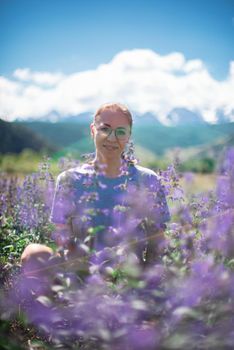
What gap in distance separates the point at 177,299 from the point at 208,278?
0.17m

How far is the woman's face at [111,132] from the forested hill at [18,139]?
3291mm

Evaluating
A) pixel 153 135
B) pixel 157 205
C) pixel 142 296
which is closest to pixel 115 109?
pixel 157 205

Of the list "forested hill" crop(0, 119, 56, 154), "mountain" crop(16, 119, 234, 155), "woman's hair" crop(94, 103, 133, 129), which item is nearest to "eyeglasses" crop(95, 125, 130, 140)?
"woman's hair" crop(94, 103, 133, 129)

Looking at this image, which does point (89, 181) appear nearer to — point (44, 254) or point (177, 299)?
point (44, 254)

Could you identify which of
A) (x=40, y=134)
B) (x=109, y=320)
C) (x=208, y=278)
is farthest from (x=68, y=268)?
(x=40, y=134)

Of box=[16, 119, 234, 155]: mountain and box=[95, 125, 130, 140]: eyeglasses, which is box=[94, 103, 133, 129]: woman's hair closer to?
box=[95, 125, 130, 140]: eyeglasses

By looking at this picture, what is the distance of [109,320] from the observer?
6.24ft

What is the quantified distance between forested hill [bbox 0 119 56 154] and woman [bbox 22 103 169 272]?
333 cm

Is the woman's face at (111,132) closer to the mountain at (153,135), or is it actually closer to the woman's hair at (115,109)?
the woman's hair at (115,109)

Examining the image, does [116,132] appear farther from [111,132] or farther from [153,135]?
[153,135]

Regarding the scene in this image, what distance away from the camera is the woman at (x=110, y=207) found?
7.09ft

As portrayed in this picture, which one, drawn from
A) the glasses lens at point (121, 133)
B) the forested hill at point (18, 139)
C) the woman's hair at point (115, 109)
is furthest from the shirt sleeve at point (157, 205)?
the forested hill at point (18, 139)

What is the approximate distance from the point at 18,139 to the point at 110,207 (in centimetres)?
556

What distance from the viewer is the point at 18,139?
8.13 metres
